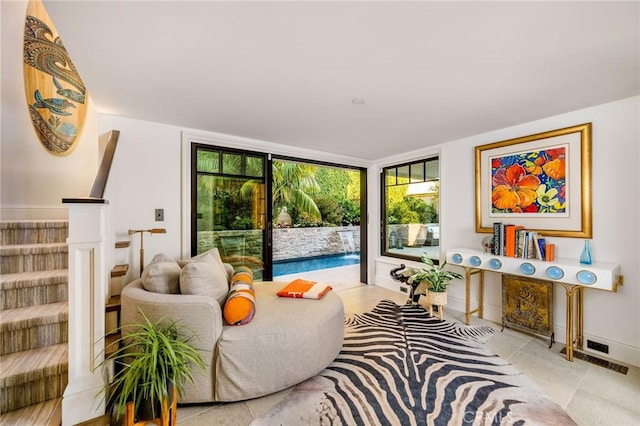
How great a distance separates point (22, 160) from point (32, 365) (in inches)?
78.3

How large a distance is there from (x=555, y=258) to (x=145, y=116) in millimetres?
4177

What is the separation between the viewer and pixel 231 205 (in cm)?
325

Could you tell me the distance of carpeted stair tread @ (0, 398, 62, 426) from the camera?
4.79ft

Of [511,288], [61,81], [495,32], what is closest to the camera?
[495,32]

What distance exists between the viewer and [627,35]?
1413 mm

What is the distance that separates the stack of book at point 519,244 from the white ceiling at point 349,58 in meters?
1.11

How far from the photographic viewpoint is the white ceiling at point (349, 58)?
1269 millimetres

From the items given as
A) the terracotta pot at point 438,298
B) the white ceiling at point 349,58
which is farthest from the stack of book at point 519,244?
the white ceiling at point 349,58

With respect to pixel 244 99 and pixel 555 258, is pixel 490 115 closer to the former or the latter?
pixel 555 258

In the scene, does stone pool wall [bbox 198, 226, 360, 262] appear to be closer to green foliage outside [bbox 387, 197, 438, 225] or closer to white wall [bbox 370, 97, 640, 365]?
green foliage outside [bbox 387, 197, 438, 225]

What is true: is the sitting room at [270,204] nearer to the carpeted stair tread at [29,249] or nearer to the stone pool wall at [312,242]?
the carpeted stair tread at [29,249]

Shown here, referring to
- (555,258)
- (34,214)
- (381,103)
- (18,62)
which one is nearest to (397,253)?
(555,258)

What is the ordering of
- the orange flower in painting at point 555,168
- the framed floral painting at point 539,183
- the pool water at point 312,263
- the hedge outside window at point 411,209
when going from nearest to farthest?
the framed floral painting at point 539,183 < the orange flower in painting at point 555,168 < the hedge outside window at point 411,209 < the pool water at point 312,263

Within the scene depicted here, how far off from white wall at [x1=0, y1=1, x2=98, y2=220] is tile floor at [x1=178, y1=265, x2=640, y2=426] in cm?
244
